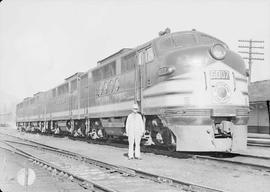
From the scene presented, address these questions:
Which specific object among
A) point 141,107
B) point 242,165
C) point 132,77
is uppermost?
point 132,77

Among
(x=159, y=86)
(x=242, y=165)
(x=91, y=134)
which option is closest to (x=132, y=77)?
(x=159, y=86)

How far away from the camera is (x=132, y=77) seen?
43.2 ft

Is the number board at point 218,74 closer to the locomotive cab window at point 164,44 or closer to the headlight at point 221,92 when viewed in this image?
the headlight at point 221,92

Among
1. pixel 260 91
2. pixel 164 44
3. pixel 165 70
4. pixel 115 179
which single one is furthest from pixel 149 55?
pixel 260 91

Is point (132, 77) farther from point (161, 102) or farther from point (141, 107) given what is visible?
point (161, 102)

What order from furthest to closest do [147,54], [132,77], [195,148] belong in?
[132,77] < [147,54] < [195,148]

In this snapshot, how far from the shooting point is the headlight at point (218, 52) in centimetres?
1079

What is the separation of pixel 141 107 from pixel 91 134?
22.5 feet

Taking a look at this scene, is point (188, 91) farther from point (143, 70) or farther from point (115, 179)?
point (115, 179)

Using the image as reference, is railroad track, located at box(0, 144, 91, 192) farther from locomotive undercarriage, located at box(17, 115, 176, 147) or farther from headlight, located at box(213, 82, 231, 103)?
headlight, located at box(213, 82, 231, 103)

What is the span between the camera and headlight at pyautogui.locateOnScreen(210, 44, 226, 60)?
10.8 metres

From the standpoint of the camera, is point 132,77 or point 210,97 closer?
point 210,97

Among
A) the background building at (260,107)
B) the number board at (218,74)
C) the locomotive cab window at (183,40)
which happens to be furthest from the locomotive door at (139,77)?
the background building at (260,107)

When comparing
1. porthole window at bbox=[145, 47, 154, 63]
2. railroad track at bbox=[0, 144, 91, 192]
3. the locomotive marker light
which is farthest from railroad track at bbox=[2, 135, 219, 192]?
porthole window at bbox=[145, 47, 154, 63]
